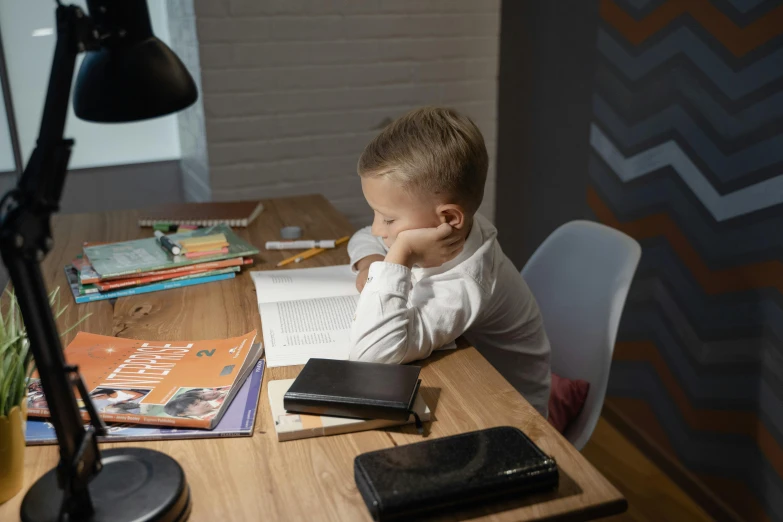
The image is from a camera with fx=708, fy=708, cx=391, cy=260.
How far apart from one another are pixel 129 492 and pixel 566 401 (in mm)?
882

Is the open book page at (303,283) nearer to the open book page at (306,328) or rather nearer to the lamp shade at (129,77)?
the open book page at (306,328)

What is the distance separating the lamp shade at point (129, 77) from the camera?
86 centimetres

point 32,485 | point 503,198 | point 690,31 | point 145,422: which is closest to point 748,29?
point 690,31

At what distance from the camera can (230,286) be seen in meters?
1.50

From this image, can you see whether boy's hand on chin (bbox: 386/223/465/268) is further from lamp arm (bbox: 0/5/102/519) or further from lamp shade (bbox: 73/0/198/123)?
lamp arm (bbox: 0/5/102/519)

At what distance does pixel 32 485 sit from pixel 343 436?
38cm

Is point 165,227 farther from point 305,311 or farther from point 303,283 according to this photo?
point 305,311

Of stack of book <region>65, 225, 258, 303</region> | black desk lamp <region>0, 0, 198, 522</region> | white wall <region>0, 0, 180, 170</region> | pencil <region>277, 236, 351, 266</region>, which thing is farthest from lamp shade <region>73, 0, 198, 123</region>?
white wall <region>0, 0, 180, 170</region>

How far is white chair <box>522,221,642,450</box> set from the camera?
1428mm

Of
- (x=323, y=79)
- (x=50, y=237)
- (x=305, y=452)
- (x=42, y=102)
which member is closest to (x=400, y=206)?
(x=305, y=452)

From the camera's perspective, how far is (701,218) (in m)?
1.87

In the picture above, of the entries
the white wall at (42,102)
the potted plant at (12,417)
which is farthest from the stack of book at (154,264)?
the white wall at (42,102)

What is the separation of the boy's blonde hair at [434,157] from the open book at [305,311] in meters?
0.28

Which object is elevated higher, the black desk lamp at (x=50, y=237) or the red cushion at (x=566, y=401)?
the black desk lamp at (x=50, y=237)
